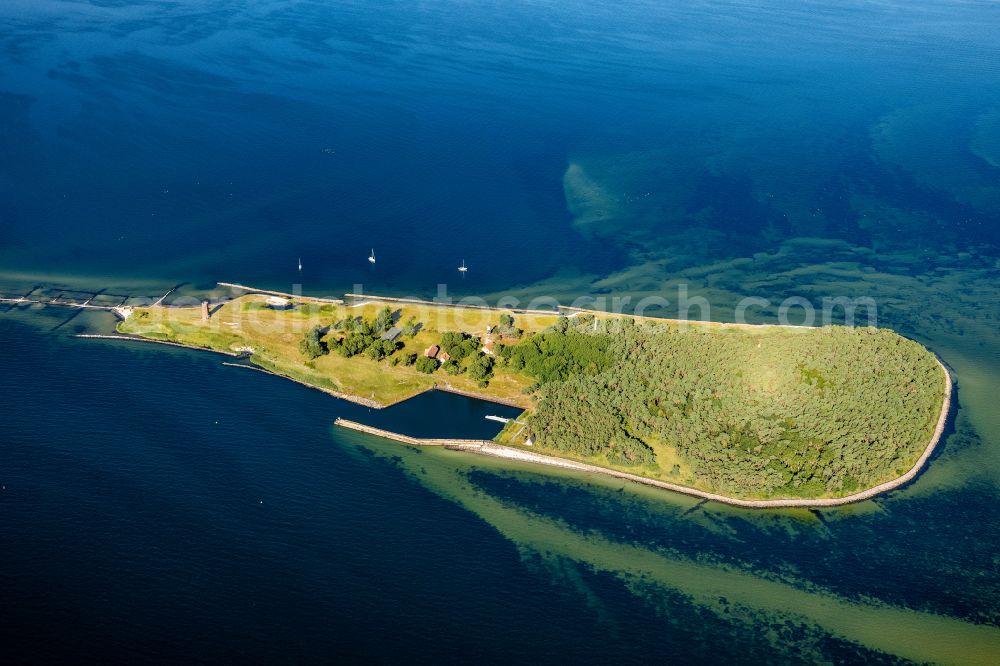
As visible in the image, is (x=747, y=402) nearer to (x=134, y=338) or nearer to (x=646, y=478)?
(x=646, y=478)

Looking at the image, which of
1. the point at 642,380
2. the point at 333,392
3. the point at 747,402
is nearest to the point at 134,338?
the point at 333,392

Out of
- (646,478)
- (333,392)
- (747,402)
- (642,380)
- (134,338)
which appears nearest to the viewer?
(646,478)

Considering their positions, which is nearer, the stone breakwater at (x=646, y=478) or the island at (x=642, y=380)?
the stone breakwater at (x=646, y=478)

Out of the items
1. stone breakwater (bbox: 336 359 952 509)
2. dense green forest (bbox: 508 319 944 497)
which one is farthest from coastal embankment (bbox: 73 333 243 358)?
dense green forest (bbox: 508 319 944 497)

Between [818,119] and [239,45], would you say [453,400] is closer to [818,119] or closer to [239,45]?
[818,119]

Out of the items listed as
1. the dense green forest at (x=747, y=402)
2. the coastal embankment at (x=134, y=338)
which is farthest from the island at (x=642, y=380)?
the coastal embankment at (x=134, y=338)

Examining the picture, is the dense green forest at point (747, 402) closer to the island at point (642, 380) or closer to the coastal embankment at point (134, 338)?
the island at point (642, 380)

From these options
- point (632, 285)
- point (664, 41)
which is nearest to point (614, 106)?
point (664, 41)
